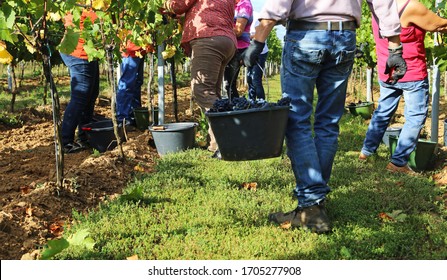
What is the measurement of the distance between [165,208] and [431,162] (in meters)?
2.91

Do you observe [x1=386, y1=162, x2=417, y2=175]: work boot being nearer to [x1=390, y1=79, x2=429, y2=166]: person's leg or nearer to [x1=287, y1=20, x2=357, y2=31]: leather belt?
[x1=390, y1=79, x2=429, y2=166]: person's leg

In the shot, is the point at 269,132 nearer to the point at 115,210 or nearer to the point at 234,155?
the point at 234,155

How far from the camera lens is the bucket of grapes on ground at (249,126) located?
2.58 metres

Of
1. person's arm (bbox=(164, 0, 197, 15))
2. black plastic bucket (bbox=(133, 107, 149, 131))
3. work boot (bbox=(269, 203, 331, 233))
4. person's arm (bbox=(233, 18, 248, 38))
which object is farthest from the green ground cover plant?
black plastic bucket (bbox=(133, 107, 149, 131))

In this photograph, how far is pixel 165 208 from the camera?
→ 10.2ft

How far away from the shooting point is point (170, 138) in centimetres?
480

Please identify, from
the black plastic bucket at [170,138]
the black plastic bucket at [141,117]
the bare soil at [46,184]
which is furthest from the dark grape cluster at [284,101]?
the black plastic bucket at [141,117]

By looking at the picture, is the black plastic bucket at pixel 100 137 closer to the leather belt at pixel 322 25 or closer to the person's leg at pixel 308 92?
the person's leg at pixel 308 92

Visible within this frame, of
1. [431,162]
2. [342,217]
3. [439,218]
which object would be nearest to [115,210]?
[342,217]

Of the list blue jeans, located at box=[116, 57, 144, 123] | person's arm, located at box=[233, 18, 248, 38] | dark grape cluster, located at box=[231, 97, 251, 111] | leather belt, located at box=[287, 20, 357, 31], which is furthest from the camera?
blue jeans, located at box=[116, 57, 144, 123]

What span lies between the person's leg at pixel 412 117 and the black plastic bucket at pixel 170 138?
78.0 inches

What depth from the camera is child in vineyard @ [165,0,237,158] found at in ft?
14.0

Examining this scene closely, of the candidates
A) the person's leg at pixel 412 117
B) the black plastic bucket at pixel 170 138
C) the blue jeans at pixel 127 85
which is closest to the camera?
the person's leg at pixel 412 117

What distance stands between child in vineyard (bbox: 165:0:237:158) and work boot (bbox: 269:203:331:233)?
5.71ft
